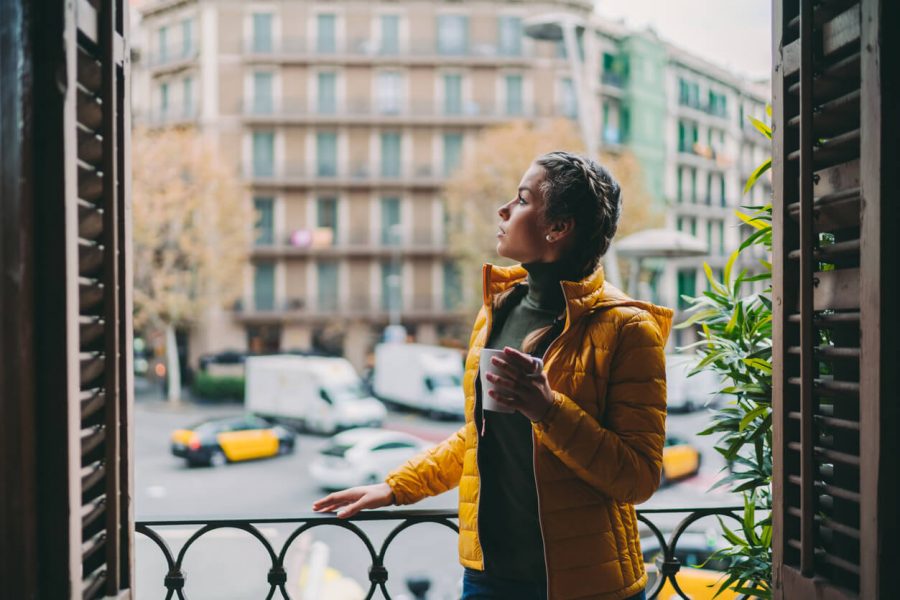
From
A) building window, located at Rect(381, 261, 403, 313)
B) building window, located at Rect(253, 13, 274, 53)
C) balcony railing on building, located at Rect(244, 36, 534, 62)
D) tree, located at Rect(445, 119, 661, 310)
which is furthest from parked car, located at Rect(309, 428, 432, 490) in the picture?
building window, located at Rect(253, 13, 274, 53)

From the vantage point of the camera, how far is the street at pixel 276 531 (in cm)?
744

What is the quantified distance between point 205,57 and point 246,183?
5726mm

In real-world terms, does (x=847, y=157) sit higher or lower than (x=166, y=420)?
higher

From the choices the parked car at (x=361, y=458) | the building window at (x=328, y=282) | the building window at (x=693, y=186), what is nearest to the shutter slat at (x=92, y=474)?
the parked car at (x=361, y=458)

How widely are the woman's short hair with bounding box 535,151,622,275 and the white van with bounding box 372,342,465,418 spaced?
18412 mm

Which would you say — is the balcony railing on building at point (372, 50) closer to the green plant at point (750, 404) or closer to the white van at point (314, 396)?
the white van at point (314, 396)

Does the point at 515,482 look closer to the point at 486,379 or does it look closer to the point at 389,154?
the point at 486,379

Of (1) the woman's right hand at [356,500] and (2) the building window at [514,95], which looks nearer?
(1) the woman's right hand at [356,500]

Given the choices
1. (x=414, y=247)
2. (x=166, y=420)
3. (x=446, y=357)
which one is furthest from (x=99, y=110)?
(x=414, y=247)

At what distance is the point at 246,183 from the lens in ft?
85.9

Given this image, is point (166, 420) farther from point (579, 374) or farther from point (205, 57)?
point (579, 374)

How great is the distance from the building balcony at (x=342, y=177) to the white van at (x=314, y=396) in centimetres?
1010

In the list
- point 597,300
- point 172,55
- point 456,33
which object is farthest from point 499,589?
point 172,55

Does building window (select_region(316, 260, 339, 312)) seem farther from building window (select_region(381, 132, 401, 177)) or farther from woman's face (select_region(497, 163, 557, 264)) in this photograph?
woman's face (select_region(497, 163, 557, 264))
